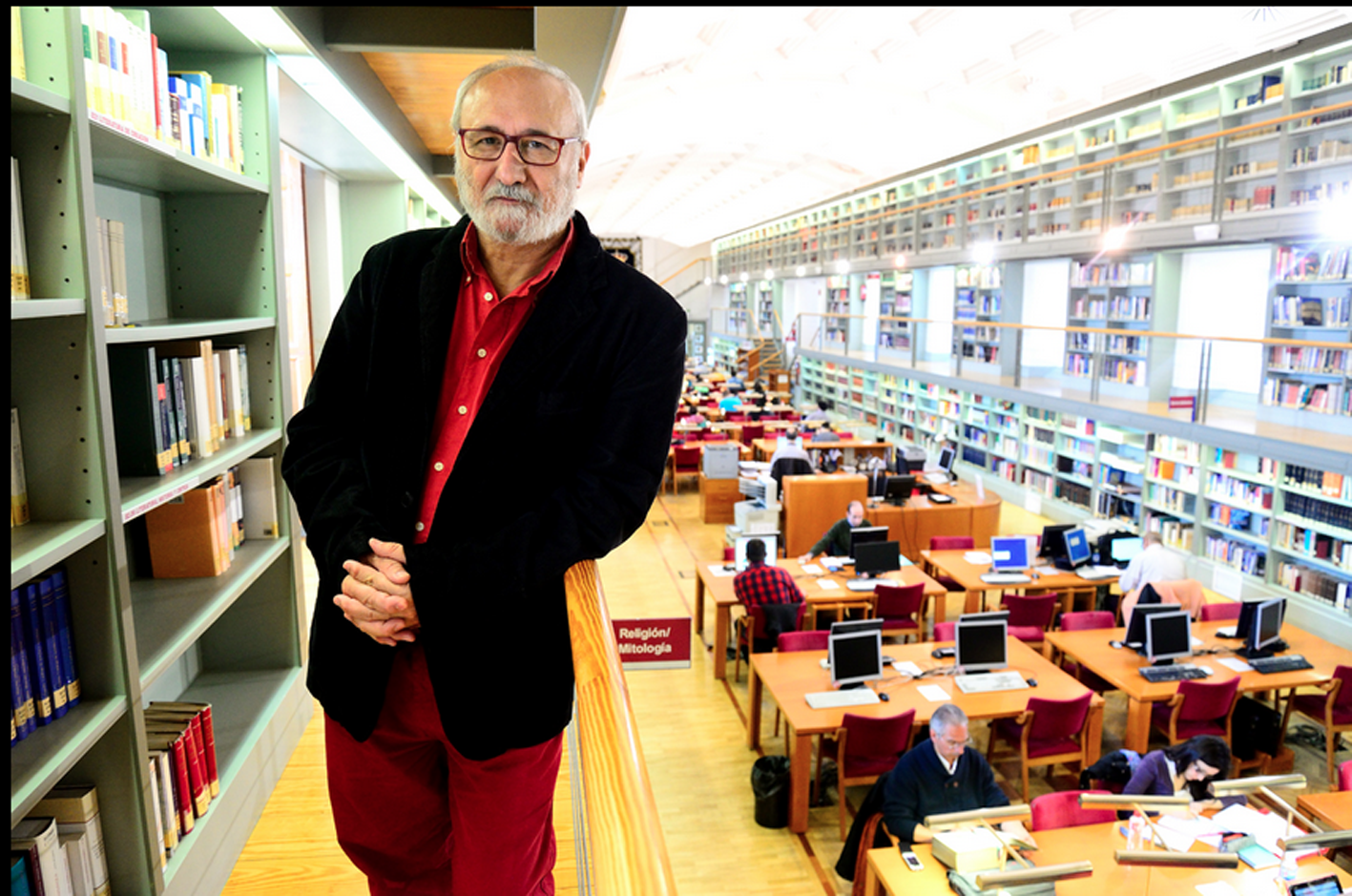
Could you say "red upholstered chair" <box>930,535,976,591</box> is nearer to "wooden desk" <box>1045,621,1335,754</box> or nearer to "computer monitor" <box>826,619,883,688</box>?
"wooden desk" <box>1045,621,1335,754</box>

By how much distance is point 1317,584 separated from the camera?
820cm

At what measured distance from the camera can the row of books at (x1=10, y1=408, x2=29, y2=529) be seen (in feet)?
6.29

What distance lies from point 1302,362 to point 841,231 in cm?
1358

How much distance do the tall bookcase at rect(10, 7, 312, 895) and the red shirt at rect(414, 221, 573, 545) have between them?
0.84 m

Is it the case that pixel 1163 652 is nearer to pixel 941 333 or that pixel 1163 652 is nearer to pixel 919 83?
pixel 941 333

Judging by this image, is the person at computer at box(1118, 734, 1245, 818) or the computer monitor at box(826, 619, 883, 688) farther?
the computer monitor at box(826, 619, 883, 688)

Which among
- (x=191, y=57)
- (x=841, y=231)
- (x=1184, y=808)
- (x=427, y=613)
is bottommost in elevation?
(x=1184, y=808)

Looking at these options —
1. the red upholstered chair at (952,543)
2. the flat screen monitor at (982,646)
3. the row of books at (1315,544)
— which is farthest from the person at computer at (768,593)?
the row of books at (1315,544)

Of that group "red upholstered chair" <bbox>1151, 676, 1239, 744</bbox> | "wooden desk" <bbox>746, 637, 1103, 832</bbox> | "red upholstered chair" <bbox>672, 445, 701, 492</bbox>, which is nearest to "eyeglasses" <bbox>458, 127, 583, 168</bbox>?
"wooden desk" <bbox>746, 637, 1103, 832</bbox>

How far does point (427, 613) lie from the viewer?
1410mm

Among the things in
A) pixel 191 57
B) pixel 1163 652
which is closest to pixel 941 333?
pixel 1163 652

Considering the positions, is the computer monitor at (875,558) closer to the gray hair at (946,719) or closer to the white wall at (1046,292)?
the gray hair at (946,719)

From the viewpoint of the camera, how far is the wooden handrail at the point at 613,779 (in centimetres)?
78

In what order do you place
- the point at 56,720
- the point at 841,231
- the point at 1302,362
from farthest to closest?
the point at 841,231 → the point at 1302,362 → the point at 56,720
